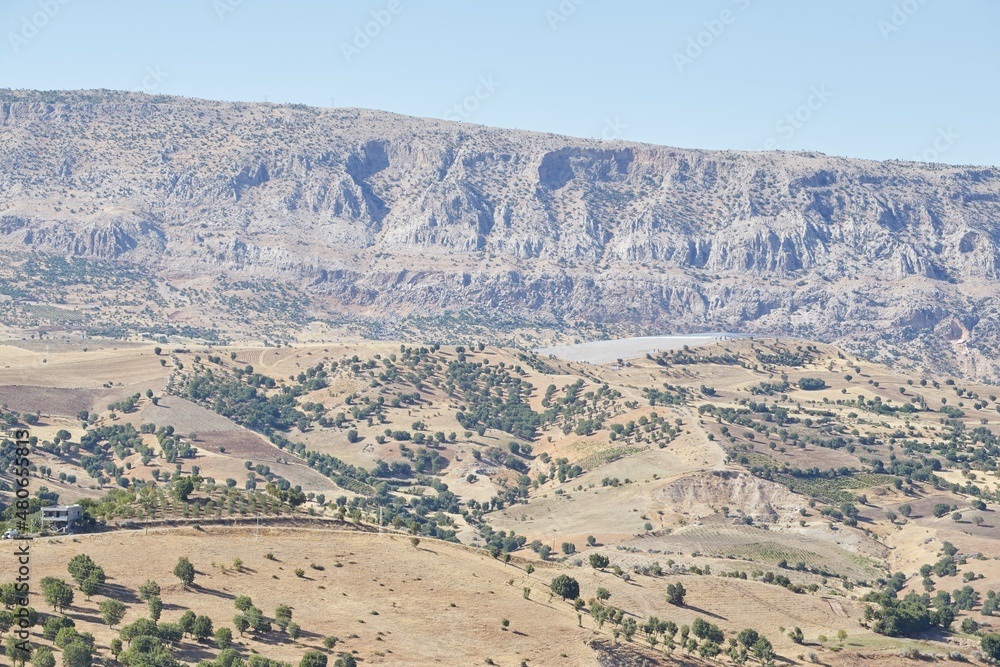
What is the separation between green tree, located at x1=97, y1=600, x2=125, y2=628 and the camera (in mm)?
95875

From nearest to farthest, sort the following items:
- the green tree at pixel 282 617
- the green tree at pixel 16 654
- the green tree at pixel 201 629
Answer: the green tree at pixel 16 654
the green tree at pixel 201 629
the green tree at pixel 282 617

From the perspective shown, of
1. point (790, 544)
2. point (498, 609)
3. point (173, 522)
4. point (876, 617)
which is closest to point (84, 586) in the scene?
point (173, 522)

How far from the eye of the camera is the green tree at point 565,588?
124 metres

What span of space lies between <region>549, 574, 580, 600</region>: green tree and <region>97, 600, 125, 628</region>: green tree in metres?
→ 40.5

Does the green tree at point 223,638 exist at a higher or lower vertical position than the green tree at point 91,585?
lower

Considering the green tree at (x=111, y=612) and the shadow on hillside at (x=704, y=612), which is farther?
the shadow on hillside at (x=704, y=612)

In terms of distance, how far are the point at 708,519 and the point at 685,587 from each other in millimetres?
60232

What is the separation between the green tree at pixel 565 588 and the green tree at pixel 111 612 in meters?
40.5

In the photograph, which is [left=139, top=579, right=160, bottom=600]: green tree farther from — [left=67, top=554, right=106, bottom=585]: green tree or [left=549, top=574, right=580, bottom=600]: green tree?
[left=549, top=574, right=580, bottom=600]: green tree

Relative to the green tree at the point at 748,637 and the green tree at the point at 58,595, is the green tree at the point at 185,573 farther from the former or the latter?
the green tree at the point at 748,637

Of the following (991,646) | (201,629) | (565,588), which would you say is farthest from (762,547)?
(201,629)

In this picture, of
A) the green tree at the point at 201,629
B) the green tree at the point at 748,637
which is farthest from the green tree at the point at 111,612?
the green tree at the point at 748,637

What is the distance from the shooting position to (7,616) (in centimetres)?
8856

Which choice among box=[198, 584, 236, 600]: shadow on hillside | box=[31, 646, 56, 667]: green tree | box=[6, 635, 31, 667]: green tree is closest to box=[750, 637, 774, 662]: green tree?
box=[198, 584, 236, 600]: shadow on hillside
